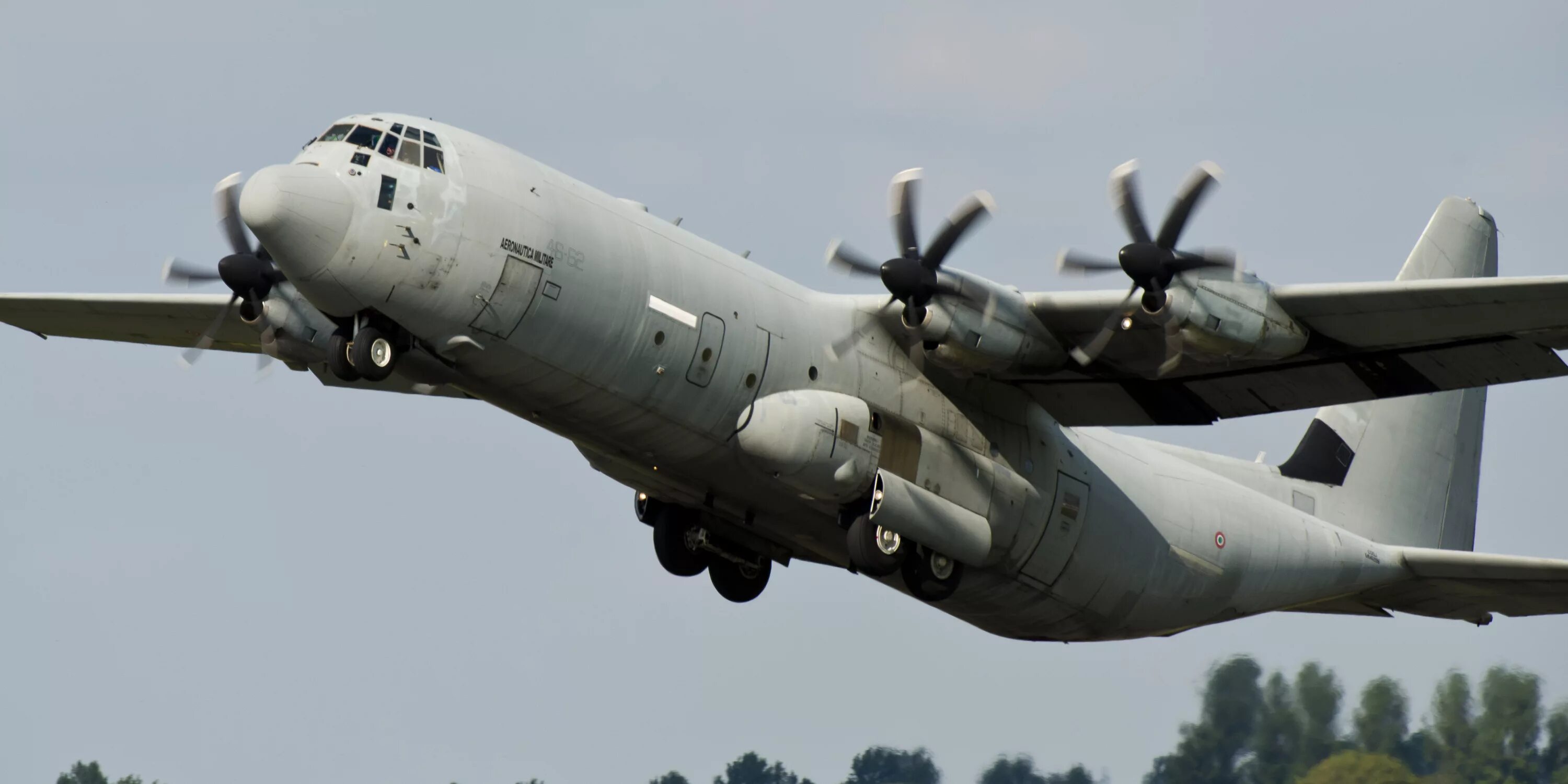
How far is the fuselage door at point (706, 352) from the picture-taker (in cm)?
1938

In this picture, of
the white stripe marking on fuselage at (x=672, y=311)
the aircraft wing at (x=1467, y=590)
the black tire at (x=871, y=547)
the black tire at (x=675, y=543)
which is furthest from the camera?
the aircraft wing at (x=1467, y=590)

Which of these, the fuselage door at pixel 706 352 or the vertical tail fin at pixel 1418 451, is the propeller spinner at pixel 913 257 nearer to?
the fuselage door at pixel 706 352

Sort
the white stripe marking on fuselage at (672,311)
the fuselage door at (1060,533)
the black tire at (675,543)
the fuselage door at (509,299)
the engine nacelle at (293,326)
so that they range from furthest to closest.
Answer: the black tire at (675,543) → the fuselage door at (1060,533) → the engine nacelle at (293,326) → the white stripe marking on fuselage at (672,311) → the fuselage door at (509,299)

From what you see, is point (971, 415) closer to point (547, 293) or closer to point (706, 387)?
point (706, 387)

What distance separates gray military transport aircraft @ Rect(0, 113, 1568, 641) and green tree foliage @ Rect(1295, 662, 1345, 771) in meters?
5.70

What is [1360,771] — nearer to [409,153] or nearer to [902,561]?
[902,561]

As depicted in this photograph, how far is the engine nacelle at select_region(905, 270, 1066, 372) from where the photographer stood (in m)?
20.2

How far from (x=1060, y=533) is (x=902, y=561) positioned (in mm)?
2311

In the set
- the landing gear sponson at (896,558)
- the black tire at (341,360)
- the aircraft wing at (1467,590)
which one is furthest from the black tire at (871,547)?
the aircraft wing at (1467,590)

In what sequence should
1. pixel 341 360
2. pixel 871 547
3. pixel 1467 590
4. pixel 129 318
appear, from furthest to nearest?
pixel 1467 590 < pixel 129 318 < pixel 871 547 < pixel 341 360

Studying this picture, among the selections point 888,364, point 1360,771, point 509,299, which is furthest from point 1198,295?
point 1360,771

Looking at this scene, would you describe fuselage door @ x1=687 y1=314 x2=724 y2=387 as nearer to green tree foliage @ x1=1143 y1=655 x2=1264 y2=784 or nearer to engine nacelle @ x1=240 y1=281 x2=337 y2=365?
engine nacelle @ x1=240 y1=281 x2=337 y2=365

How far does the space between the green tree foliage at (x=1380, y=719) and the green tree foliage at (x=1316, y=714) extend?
37 centimetres

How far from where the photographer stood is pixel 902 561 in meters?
21.0
